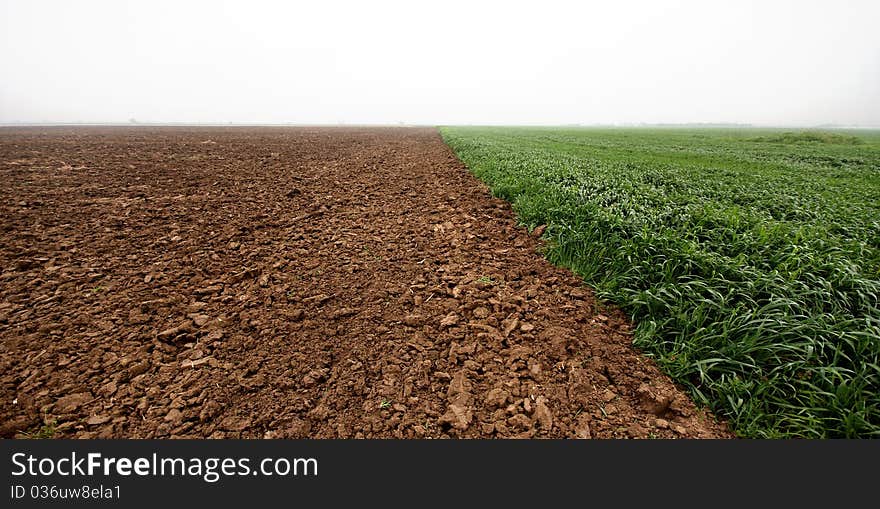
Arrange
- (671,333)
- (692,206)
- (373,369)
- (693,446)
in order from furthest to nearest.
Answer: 1. (692,206)
2. (671,333)
3. (373,369)
4. (693,446)

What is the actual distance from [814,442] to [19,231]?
9.22 meters

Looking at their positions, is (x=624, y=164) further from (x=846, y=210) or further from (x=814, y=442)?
(x=814, y=442)

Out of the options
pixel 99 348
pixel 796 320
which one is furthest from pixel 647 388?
pixel 99 348

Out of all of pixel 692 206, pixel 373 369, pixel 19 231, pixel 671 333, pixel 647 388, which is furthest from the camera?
pixel 692 206

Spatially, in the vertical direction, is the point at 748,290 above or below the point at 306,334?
above

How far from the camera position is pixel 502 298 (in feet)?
12.0

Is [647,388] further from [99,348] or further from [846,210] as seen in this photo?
[846,210]

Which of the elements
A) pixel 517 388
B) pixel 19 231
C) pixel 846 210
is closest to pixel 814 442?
pixel 517 388

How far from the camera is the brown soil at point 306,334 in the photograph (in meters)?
2.29

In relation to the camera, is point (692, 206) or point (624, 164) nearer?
point (692, 206)

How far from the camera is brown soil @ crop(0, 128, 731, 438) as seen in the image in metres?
2.29

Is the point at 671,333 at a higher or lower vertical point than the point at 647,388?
higher

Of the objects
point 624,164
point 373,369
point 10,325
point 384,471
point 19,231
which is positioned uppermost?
point 624,164

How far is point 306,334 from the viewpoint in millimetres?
3104
